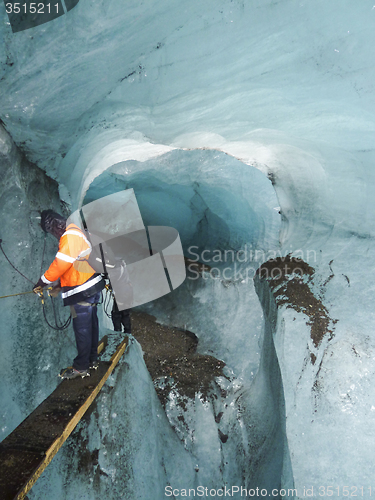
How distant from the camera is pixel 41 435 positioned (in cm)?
182

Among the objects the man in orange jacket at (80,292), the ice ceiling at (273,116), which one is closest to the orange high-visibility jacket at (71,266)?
the man in orange jacket at (80,292)

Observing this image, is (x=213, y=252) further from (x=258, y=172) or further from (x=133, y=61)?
(x=133, y=61)

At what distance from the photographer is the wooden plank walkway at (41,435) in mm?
1485

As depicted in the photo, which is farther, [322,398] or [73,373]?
[322,398]

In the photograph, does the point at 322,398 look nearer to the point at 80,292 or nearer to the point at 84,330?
the point at 84,330

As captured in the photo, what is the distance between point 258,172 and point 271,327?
6.33 feet

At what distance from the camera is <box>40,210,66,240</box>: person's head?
275 cm

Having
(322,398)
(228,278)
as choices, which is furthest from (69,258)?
(228,278)

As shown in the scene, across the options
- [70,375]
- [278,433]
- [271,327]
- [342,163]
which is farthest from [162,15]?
[278,433]

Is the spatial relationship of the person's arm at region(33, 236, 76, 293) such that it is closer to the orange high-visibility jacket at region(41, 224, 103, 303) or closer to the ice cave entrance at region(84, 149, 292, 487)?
the orange high-visibility jacket at region(41, 224, 103, 303)

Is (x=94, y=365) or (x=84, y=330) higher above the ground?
(x=84, y=330)

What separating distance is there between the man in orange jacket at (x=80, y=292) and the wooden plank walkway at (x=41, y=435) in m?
0.13

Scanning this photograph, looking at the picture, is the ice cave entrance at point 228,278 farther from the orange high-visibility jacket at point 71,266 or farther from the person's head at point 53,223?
the orange high-visibility jacket at point 71,266

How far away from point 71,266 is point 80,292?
218 mm
